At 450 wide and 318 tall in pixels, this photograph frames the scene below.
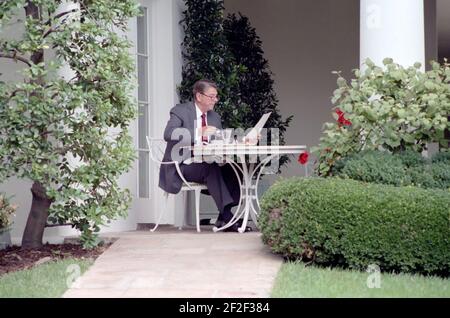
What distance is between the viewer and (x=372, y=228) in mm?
6395

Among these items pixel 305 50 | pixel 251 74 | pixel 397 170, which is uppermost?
pixel 305 50

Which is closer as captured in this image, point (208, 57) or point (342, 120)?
point (342, 120)

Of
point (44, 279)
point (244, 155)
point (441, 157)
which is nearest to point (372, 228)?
point (441, 157)

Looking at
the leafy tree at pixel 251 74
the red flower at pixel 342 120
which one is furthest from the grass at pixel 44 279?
the leafy tree at pixel 251 74

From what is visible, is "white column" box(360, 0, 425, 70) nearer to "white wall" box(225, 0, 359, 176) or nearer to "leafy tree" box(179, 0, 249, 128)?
"leafy tree" box(179, 0, 249, 128)

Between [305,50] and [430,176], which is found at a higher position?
[305,50]

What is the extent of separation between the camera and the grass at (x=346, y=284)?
569 cm

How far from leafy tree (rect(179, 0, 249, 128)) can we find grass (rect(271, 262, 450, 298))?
4.17 metres

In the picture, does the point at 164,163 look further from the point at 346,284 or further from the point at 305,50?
the point at 305,50

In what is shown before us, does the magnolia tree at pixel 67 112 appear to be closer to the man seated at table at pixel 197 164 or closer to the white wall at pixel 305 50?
the man seated at table at pixel 197 164

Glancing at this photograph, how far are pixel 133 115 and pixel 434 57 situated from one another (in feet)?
23.7

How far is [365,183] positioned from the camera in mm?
6859
